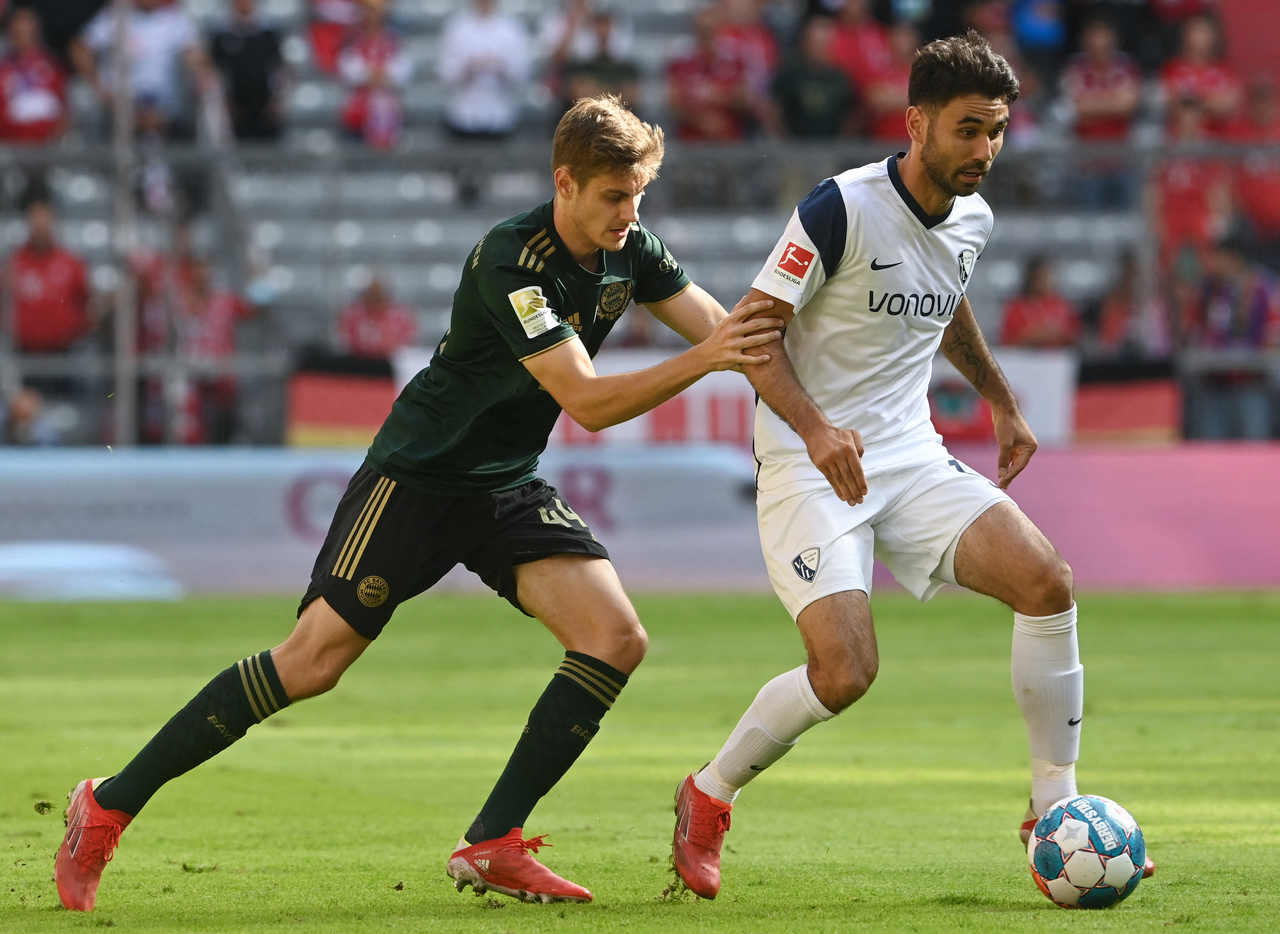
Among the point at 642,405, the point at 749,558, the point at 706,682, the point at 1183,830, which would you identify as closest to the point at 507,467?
the point at 642,405

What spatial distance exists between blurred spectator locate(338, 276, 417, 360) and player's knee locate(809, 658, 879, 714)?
466 inches

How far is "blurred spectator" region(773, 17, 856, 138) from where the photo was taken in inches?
754

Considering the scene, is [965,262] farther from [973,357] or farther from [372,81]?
[372,81]

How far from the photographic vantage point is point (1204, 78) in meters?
20.2

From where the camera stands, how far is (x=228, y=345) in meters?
17.2

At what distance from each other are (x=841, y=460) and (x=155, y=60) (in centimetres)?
1519

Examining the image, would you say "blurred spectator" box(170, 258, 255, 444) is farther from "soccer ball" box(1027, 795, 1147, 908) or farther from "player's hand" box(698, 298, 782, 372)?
"soccer ball" box(1027, 795, 1147, 908)

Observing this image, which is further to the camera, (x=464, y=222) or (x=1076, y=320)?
(x=464, y=222)

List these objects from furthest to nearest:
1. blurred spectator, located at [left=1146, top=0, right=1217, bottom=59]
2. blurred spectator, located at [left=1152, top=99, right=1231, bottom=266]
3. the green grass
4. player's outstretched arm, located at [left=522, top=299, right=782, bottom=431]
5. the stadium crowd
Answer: blurred spectator, located at [left=1146, top=0, right=1217, bottom=59], blurred spectator, located at [left=1152, top=99, right=1231, bottom=266], the stadium crowd, the green grass, player's outstretched arm, located at [left=522, top=299, right=782, bottom=431]

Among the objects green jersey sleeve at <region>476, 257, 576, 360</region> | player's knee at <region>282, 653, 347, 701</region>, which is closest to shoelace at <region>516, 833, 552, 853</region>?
player's knee at <region>282, 653, 347, 701</region>

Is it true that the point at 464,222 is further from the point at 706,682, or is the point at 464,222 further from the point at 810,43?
the point at 706,682

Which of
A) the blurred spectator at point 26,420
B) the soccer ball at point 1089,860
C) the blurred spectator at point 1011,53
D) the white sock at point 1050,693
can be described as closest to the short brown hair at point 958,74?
the white sock at point 1050,693

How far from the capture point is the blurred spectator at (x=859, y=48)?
65.8ft

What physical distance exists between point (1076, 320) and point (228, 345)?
7203 millimetres
